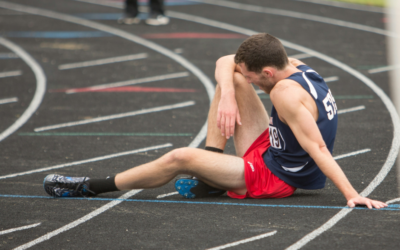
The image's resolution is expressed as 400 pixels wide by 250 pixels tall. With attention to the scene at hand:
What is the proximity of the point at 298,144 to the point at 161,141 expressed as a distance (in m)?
2.77

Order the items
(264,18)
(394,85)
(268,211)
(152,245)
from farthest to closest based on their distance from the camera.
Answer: (264,18)
(394,85)
(268,211)
(152,245)

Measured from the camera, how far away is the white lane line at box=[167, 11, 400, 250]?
4.19m

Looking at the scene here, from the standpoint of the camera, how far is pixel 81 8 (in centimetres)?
1661

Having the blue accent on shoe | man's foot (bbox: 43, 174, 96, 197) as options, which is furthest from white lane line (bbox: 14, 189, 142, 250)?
the blue accent on shoe

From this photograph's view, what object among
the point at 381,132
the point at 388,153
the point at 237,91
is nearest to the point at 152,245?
the point at 237,91

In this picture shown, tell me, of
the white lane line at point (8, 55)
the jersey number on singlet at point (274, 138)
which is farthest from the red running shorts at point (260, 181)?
the white lane line at point (8, 55)

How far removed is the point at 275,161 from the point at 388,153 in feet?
6.54

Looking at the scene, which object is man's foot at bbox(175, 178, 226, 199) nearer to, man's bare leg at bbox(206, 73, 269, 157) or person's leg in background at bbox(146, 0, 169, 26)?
man's bare leg at bbox(206, 73, 269, 157)

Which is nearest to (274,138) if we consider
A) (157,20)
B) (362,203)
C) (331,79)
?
(362,203)

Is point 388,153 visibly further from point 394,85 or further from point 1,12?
point 1,12

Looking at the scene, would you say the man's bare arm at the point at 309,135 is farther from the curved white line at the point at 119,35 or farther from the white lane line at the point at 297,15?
the white lane line at the point at 297,15

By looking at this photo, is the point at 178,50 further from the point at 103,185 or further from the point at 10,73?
the point at 103,185

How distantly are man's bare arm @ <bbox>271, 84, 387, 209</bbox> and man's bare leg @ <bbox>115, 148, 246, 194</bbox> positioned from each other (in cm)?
72

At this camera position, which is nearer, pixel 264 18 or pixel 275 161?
pixel 275 161
